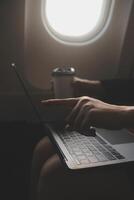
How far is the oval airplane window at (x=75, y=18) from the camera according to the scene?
1174mm

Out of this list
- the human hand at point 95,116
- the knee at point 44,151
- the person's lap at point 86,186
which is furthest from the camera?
the knee at point 44,151

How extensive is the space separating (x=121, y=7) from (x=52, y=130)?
620 millimetres

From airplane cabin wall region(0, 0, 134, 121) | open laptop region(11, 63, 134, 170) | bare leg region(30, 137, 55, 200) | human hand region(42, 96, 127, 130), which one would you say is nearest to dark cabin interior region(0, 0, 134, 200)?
airplane cabin wall region(0, 0, 134, 121)

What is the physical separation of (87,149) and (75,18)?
2.22 feet

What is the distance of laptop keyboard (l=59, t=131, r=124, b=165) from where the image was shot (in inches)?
24.0

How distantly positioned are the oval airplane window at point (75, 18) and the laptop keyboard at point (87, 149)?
529mm

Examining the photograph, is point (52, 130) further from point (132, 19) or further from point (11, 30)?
point (132, 19)

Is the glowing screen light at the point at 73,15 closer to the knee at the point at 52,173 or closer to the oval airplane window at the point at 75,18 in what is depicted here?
the oval airplane window at the point at 75,18

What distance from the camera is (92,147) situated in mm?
702

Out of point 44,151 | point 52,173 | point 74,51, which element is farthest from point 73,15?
point 52,173

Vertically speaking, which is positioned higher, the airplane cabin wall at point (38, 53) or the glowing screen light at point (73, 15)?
the glowing screen light at point (73, 15)

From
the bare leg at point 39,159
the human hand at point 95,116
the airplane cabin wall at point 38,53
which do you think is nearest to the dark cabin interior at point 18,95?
the airplane cabin wall at point 38,53

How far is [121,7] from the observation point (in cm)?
119

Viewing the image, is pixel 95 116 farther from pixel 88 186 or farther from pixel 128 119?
pixel 88 186
